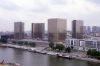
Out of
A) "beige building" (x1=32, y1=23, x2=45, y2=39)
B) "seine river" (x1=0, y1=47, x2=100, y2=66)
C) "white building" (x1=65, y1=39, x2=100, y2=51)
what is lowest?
"seine river" (x1=0, y1=47, x2=100, y2=66)

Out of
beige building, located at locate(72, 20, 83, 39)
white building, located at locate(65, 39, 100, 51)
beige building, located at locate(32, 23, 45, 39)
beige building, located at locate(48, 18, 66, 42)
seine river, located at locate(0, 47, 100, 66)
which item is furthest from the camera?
beige building, located at locate(32, 23, 45, 39)

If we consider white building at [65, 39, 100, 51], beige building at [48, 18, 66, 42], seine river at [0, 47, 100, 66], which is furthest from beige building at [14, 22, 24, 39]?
seine river at [0, 47, 100, 66]

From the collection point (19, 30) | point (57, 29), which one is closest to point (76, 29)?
point (57, 29)

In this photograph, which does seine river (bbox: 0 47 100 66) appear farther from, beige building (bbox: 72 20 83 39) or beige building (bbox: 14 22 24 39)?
beige building (bbox: 14 22 24 39)

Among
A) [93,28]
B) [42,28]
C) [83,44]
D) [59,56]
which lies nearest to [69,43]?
[83,44]

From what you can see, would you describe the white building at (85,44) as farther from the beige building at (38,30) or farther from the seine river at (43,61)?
the beige building at (38,30)

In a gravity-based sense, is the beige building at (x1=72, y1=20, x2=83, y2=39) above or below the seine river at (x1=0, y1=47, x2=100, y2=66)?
above
